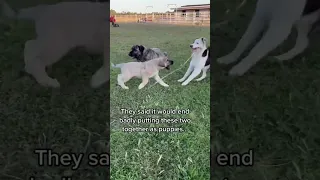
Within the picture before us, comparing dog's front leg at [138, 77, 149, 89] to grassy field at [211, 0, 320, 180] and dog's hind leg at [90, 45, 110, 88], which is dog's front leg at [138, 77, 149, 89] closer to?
dog's hind leg at [90, 45, 110, 88]

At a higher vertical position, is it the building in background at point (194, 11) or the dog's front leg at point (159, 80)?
the building in background at point (194, 11)

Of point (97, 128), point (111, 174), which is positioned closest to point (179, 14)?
point (97, 128)

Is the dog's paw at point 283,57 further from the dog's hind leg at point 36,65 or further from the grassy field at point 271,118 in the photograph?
the dog's hind leg at point 36,65

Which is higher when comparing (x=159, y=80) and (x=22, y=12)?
(x=22, y=12)

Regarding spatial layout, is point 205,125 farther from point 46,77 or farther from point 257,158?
point 46,77

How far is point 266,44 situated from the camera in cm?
211

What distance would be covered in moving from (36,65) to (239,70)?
947mm

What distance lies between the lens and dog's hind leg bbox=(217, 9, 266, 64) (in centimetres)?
206

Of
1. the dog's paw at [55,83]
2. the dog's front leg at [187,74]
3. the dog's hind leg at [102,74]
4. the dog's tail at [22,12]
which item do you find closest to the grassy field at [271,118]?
the dog's front leg at [187,74]

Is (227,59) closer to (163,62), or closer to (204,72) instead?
(204,72)

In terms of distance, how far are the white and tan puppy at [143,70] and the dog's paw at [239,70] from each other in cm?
31

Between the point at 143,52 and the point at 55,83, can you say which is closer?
the point at 143,52

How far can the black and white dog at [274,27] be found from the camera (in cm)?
206

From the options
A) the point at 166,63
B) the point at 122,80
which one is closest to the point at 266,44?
the point at 166,63
